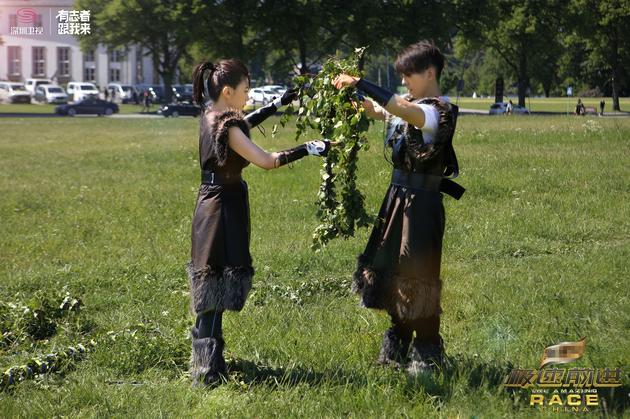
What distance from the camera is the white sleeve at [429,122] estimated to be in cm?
494

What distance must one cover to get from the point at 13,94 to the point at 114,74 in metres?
37.4

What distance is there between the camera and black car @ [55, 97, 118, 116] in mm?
59406

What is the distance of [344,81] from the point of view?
5.04 m

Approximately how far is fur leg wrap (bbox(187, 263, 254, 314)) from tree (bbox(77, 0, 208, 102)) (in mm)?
53956

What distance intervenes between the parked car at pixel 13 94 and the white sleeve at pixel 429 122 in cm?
7788

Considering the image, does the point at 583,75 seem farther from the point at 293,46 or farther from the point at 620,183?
the point at 620,183

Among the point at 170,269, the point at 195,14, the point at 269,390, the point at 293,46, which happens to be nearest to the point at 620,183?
the point at 170,269

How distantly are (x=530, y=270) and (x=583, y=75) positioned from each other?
99478 mm

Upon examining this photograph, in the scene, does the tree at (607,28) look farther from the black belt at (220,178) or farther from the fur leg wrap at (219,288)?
the fur leg wrap at (219,288)

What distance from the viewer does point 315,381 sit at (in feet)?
17.4

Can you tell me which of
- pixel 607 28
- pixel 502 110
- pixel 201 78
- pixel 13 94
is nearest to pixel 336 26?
pixel 502 110

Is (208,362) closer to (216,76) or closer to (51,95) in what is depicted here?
(216,76)

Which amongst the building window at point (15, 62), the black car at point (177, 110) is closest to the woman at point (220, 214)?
the black car at point (177, 110)

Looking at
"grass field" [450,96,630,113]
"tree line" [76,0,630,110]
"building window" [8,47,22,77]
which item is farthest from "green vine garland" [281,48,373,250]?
"building window" [8,47,22,77]
